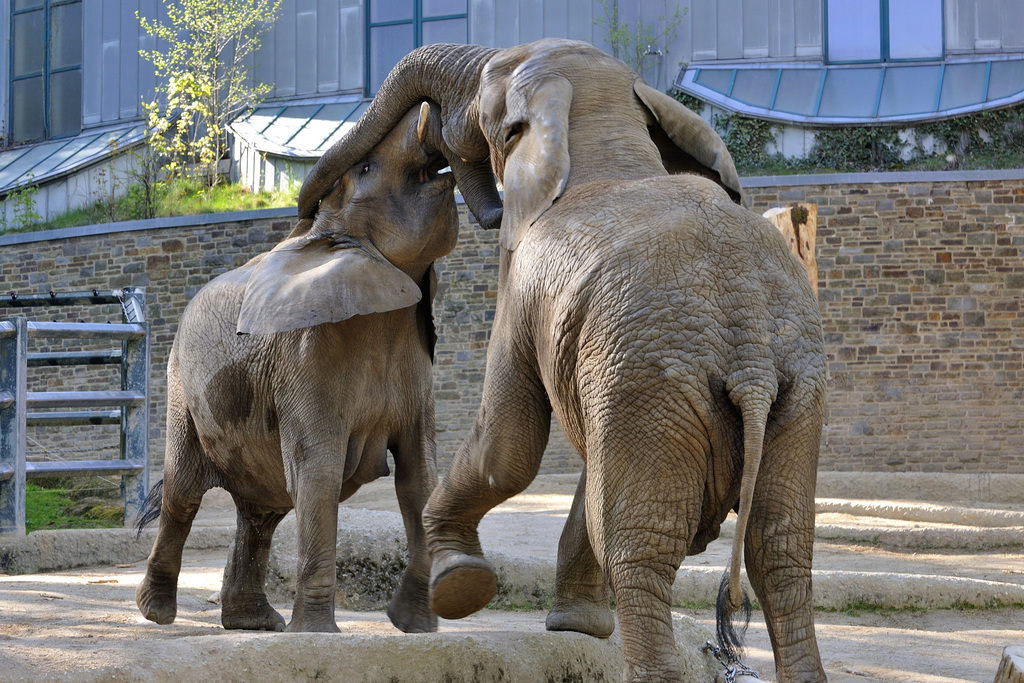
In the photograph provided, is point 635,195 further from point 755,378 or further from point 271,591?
point 271,591

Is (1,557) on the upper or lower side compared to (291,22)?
lower

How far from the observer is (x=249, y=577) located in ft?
19.5

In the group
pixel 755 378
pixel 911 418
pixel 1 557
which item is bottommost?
pixel 911 418

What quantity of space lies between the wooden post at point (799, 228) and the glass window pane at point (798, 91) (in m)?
13.1

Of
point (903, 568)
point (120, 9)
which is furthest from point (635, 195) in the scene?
point (120, 9)

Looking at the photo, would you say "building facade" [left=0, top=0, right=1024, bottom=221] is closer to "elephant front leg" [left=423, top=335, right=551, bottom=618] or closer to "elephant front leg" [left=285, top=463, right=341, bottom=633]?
"elephant front leg" [left=285, top=463, right=341, bottom=633]

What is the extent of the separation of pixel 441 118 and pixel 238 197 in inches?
725

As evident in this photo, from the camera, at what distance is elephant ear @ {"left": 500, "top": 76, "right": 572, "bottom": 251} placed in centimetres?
372

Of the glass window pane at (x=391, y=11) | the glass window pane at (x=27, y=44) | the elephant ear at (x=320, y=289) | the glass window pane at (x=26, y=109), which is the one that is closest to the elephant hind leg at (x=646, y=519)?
the elephant ear at (x=320, y=289)

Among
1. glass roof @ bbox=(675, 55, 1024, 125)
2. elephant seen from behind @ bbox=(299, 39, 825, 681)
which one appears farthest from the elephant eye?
glass roof @ bbox=(675, 55, 1024, 125)

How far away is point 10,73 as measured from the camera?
2753 cm

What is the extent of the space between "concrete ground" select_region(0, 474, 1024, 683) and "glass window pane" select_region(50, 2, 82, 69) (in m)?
16.5

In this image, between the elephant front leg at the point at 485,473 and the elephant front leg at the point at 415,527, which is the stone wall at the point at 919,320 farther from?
the elephant front leg at the point at 485,473

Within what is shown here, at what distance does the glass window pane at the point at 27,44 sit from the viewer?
27156 millimetres
